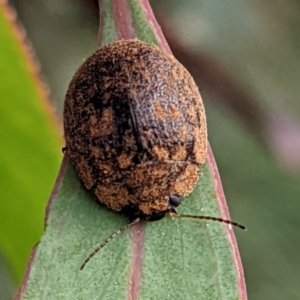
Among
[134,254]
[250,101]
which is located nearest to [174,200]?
[134,254]

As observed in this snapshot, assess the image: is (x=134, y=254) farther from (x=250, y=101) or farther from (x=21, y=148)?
(x=250, y=101)

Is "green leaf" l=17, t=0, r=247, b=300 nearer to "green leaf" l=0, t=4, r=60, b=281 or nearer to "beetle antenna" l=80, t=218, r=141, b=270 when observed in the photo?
"beetle antenna" l=80, t=218, r=141, b=270

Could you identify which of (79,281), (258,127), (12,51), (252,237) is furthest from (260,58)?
(79,281)

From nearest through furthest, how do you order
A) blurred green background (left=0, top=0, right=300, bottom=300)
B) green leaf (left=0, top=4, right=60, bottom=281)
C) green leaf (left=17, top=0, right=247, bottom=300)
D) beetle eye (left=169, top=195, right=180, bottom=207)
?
green leaf (left=17, top=0, right=247, bottom=300) < beetle eye (left=169, top=195, right=180, bottom=207) < green leaf (left=0, top=4, right=60, bottom=281) < blurred green background (left=0, top=0, right=300, bottom=300)

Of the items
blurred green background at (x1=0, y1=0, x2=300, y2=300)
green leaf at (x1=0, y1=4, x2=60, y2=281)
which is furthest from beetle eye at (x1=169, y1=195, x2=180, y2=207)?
blurred green background at (x1=0, y1=0, x2=300, y2=300)

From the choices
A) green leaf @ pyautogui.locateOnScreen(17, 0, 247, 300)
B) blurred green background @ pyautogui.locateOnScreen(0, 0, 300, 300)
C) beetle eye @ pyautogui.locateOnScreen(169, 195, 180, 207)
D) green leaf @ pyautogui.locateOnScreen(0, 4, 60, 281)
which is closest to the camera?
green leaf @ pyautogui.locateOnScreen(17, 0, 247, 300)

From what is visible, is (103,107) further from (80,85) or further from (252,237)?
(252,237)
